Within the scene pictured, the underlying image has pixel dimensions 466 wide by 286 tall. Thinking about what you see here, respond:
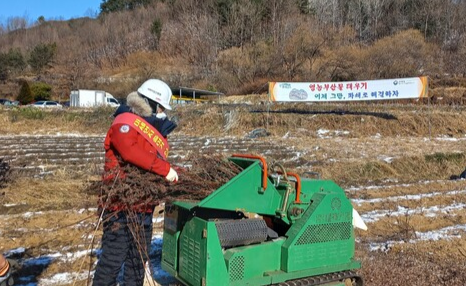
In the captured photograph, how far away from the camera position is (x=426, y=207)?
24.2ft

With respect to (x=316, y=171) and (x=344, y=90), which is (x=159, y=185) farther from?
(x=344, y=90)

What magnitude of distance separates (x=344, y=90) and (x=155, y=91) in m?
15.3

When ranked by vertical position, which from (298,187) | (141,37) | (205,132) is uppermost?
(141,37)

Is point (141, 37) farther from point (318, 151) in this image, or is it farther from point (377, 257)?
point (377, 257)

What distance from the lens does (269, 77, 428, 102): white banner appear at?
17.0 meters

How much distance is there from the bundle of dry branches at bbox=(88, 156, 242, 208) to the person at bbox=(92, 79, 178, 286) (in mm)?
51

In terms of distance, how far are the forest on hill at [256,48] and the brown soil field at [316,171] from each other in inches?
587

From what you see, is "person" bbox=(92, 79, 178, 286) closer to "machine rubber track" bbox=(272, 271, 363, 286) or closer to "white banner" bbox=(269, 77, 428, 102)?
"machine rubber track" bbox=(272, 271, 363, 286)

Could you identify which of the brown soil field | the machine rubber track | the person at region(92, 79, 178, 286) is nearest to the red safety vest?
the person at region(92, 79, 178, 286)

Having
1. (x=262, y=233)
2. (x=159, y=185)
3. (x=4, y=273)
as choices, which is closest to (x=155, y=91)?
(x=159, y=185)

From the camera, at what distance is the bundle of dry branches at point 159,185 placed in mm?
3223

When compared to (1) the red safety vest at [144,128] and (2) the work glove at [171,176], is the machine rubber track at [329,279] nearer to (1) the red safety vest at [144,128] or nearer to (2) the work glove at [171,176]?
(2) the work glove at [171,176]

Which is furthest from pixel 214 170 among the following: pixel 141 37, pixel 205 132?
pixel 141 37

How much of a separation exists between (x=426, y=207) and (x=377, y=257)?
3.10m
